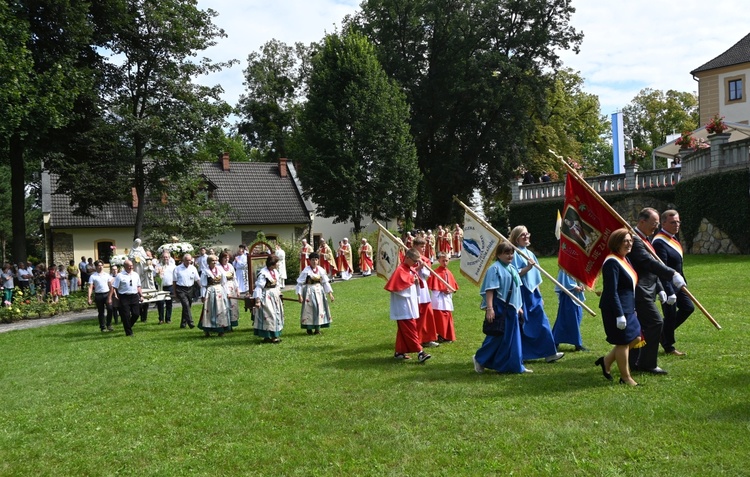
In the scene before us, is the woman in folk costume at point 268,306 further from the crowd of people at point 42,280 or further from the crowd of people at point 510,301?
the crowd of people at point 42,280

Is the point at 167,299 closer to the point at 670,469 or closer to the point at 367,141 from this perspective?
the point at 670,469

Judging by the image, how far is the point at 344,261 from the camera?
32.7 metres

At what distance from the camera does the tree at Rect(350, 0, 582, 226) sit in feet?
140

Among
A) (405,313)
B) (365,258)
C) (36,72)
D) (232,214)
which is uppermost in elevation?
(36,72)

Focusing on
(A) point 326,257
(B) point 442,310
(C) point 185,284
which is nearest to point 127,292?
(C) point 185,284

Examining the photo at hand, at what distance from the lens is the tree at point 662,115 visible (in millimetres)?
67125

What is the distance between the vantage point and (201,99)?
30375 millimetres

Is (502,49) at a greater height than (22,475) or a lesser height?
greater

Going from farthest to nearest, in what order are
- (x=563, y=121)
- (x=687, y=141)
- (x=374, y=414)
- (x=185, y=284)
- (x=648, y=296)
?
(x=563, y=121), (x=687, y=141), (x=185, y=284), (x=648, y=296), (x=374, y=414)

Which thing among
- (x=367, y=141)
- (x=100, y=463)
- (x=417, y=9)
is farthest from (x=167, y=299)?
(x=417, y=9)

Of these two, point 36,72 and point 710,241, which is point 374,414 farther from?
point 36,72

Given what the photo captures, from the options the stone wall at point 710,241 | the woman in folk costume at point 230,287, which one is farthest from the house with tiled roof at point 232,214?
the stone wall at point 710,241

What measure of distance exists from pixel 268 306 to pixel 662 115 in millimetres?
64139

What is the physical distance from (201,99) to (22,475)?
25.8 meters
